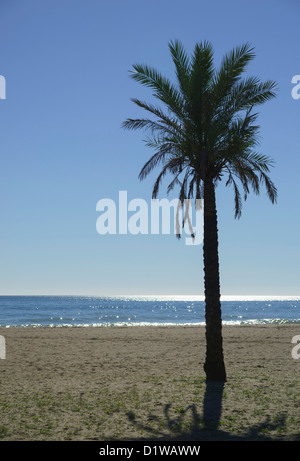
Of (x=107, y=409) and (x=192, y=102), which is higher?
(x=192, y=102)

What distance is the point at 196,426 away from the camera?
828 centimetres

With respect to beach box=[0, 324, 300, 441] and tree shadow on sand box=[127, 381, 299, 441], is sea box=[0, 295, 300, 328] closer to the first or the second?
beach box=[0, 324, 300, 441]

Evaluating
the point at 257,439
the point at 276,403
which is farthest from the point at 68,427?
the point at 276,403

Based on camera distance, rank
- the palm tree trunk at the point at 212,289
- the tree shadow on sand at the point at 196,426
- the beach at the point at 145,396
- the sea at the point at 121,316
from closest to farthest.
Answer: the tree shadow on sand at the point at 196,426
the beach at the point at 145,396
the palm tree trunk at the point at 212,289
the sea at the point at 121,316

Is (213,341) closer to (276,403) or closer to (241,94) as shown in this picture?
(276,403)

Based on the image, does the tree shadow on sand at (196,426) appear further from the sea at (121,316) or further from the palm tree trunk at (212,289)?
the sea at (121,316)

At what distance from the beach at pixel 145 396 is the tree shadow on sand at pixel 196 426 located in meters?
0.02

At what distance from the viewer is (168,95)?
42.9ft

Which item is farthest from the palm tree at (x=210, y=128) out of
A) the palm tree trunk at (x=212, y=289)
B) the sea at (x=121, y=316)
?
the sea at (x=121, y=316)

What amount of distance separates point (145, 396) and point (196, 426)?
2.80 metres

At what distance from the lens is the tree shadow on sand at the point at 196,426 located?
298 inches

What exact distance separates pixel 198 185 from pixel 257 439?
8104 millimetres

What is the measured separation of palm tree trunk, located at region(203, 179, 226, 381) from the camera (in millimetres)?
12492
